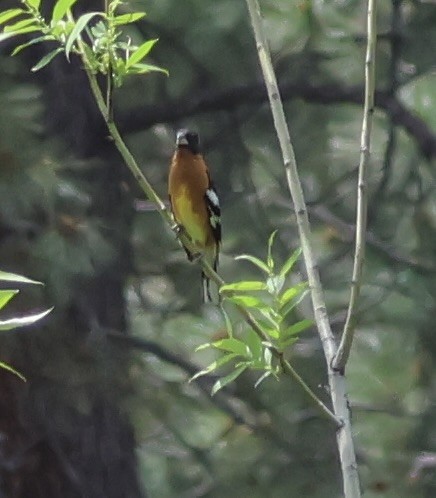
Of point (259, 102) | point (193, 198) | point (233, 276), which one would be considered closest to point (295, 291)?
point (193, 198)

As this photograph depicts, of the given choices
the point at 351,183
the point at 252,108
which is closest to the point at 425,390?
the point at 351,183

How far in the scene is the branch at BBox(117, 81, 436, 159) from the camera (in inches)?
171

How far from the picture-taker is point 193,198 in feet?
10.5

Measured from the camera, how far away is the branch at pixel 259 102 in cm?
434

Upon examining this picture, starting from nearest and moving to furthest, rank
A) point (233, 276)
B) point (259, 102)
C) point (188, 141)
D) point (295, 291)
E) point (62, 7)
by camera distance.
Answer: point (62, 7) < point (295, 291) < point (188, 141) < point (233, 276) < point (259, 102)

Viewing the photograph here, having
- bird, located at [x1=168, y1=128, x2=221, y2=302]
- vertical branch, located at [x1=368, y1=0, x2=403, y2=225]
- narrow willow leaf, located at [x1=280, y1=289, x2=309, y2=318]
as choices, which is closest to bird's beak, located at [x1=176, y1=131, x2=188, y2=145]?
bird, located at [x1=168, y1=128, x2=221, y2=302]

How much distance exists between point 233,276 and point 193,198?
3.35 ft

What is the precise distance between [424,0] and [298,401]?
1412 mm

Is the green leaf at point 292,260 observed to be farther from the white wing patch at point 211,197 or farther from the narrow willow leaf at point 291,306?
the white wing patch at point 211,197

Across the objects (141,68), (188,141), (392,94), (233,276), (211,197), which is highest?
(141,68)

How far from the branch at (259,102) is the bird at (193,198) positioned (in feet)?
3.40

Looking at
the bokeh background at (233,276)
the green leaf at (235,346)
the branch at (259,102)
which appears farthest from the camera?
the branch at (259,102)

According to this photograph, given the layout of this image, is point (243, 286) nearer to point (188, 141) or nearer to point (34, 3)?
point (34, 3)

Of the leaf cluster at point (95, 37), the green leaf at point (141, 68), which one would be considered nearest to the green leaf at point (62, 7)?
the leaf cluster at point (95, 37)
